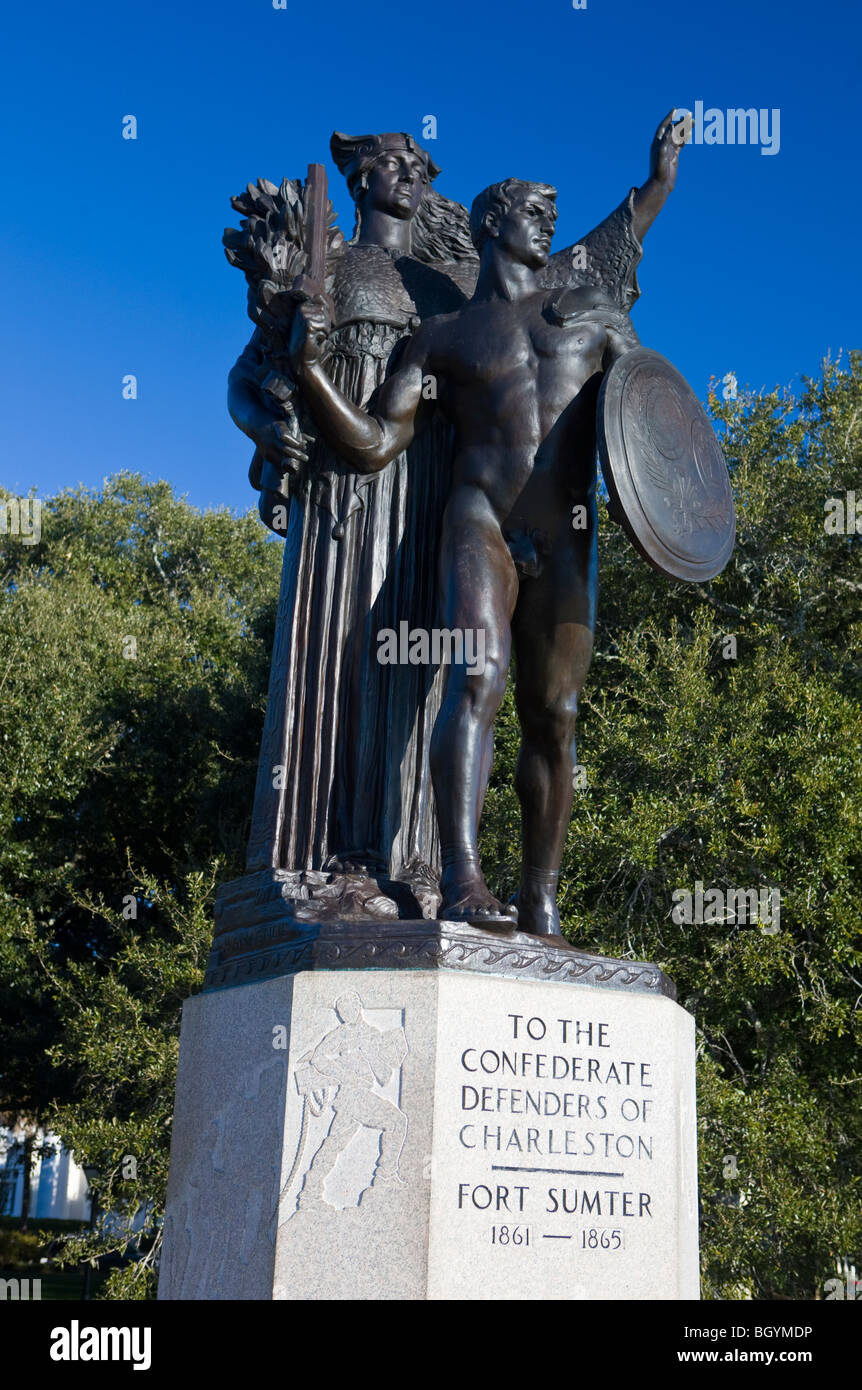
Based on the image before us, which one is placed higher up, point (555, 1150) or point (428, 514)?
point (428, 514)

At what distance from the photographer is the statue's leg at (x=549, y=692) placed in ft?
18.5

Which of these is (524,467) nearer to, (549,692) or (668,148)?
(549,692)

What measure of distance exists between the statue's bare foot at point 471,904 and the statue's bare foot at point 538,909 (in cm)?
56

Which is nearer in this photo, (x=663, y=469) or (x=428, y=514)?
(x=663, y=469)

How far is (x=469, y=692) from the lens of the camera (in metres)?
5.25

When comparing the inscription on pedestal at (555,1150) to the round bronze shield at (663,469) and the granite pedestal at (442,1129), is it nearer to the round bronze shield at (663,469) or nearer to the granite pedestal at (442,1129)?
the granite pedestal at (442,1129)

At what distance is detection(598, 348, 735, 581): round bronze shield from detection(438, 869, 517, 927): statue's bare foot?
137 centimetres

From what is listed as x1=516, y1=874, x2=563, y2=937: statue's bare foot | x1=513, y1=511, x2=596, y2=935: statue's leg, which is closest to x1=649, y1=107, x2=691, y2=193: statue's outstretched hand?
x1=513, y1=511, x2=596, y2=935: statue's leg

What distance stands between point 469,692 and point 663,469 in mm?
1162

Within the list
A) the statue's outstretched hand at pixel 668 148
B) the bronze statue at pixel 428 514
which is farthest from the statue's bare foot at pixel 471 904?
the statue's outstretched hand at pixel 668 148

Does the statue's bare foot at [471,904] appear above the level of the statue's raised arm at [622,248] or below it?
below

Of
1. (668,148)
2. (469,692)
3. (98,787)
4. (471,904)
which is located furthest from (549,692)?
(98,787)

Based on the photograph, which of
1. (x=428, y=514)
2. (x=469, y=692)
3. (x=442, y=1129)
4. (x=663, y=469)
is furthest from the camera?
(x=428, y=514)

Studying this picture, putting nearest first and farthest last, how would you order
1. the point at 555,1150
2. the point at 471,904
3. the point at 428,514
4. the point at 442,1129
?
1. the point at 442,1129
2. the point at 555,1150
3. the point at 471,904
4. the point at 428,514
